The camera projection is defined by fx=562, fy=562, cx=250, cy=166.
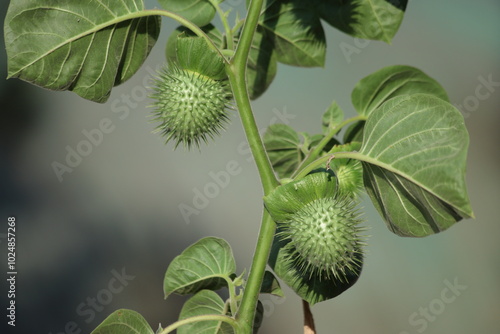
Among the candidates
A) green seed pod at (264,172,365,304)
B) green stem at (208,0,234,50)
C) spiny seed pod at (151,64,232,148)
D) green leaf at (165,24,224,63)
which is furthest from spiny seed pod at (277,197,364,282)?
green leaf at (165,24,224,63)

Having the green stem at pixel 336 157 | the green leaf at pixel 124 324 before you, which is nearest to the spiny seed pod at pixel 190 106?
the green stem at pixel 336 157

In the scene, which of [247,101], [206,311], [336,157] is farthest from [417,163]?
[206,311]

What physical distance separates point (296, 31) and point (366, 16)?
128 mm

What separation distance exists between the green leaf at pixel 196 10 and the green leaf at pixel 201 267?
375 mm

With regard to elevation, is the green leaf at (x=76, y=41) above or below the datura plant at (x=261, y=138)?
above

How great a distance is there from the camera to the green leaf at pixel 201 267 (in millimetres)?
943

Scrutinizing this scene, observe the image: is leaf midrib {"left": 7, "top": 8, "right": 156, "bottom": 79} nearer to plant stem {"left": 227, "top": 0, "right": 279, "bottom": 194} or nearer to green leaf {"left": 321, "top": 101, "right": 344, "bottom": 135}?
plant stem {"left": 227, "top": 0, "right": 279, "bottom": 194}

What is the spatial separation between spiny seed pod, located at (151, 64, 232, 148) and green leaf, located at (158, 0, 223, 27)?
194 mm

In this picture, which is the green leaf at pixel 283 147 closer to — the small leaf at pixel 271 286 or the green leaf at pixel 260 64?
the green leaf at pixel 260 64

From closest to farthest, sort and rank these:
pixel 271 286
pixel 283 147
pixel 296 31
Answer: pixel 271 286
pixel 296 31
pixel 283 147

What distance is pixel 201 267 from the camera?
96cm

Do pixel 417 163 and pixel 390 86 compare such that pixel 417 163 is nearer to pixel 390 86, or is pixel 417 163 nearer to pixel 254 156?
pixel 254 156

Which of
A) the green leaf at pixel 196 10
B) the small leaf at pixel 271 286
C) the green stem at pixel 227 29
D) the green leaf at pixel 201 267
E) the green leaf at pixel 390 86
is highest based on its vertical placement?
the green leaf at pixel 196 10

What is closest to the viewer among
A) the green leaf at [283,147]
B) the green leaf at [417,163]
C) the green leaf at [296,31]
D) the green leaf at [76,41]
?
the green leaf at [417,163]
